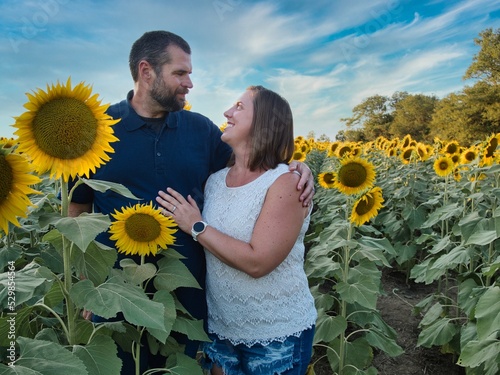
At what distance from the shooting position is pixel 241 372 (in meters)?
2.35

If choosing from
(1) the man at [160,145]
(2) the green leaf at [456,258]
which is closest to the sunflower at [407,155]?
(2) the green leaf at [456,258]

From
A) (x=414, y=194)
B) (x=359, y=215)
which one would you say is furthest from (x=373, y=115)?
(x=359, y=215)

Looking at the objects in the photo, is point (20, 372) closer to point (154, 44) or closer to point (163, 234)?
point (163, 234)

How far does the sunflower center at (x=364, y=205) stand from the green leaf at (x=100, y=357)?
205 cm

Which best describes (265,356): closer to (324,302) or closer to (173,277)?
(173,277)

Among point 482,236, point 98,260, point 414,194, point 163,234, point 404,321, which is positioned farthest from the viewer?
point 414,194

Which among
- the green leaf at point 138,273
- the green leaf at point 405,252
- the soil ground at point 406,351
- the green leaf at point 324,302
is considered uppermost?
the green leaf at point 138,273

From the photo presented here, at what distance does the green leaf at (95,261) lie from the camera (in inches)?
63.6

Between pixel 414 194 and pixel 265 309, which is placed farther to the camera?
pixel 414 194

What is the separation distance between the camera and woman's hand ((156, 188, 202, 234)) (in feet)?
7.13

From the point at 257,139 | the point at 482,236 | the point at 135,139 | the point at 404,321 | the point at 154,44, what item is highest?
the point at 154,44

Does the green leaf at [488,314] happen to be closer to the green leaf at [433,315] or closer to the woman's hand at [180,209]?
the woman's hand at [180,209]

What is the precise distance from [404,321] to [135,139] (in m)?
3.47

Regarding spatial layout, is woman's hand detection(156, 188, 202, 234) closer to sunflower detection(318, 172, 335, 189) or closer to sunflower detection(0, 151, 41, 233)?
sunflower detection(0, 151, 41, 233)
